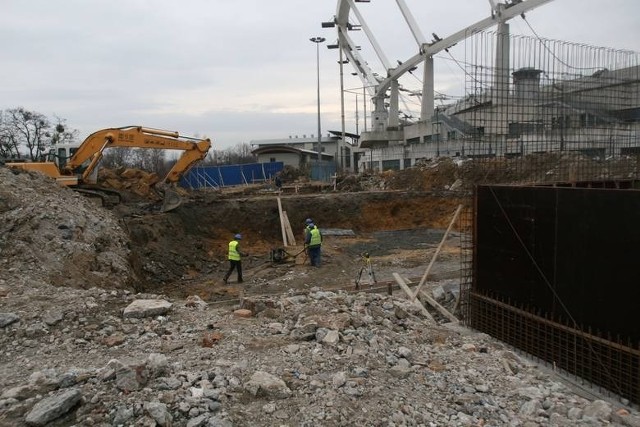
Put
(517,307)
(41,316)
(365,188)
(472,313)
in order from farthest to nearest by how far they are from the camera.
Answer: (365,188), (472,313), (517,307), (41,316)

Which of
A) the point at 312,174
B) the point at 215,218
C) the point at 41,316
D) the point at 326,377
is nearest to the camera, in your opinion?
the point at 326,377

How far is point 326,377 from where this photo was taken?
14.5ft

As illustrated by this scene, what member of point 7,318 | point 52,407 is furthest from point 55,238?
point 52,407

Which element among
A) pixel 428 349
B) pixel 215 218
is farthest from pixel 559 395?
pixel 215 218

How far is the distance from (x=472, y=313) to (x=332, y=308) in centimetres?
279

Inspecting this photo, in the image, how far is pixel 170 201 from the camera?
1766cm

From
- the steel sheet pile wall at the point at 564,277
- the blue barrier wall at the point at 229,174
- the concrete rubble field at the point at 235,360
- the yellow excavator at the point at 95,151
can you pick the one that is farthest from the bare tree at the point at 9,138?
the steel sheet pile wall at the point at 564,277

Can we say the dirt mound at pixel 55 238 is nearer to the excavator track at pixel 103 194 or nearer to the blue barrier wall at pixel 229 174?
the excavator track at pixel 103 194

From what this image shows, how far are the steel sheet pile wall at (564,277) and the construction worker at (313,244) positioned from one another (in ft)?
21.1

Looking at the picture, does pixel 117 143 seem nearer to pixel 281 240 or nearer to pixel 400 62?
pixel 281 240

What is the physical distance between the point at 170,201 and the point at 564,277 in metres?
14.5

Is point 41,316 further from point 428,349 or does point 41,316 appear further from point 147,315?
point 428,349

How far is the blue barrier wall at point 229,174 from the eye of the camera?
33.6 m

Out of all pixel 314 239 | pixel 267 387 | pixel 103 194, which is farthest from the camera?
pixel 103 194
